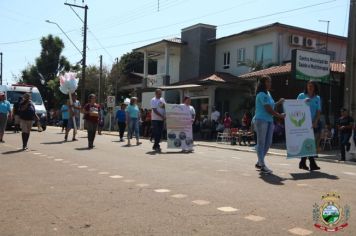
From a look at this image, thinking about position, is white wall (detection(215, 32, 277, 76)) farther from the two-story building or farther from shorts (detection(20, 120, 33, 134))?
shorts (detection(20, 120, 33, 134))

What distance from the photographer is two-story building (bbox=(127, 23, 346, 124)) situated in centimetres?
2859

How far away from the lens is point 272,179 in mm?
8773

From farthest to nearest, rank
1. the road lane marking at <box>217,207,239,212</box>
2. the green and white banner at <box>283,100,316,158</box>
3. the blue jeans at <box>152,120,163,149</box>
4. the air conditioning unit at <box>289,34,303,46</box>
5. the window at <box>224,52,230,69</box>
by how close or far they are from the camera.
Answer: the window at <box>224,52,230,69</box>, the air conditioning unit at <box>289,34,303,46</box>, the blue jeans at <box>152,120,163,149</box>, the green and white banner at <box>283,100,316,158</box>, the road lane marking at <box>217,207,239,212</box>

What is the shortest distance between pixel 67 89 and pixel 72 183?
1323 cm

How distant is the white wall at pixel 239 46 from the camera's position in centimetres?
3041

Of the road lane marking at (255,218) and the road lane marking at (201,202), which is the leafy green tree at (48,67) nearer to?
the road lane marking at (201,202)

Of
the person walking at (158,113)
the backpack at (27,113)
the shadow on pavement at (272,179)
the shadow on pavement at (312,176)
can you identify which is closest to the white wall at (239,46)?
the person walking at (158,113)

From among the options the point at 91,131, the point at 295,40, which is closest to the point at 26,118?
the point at 91,131

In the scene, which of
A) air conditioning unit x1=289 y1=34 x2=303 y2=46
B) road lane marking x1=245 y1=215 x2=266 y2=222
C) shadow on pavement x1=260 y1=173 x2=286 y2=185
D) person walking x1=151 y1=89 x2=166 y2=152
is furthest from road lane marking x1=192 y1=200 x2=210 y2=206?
air conditioning unit x1=289 y1=34 x2=303 y2=46

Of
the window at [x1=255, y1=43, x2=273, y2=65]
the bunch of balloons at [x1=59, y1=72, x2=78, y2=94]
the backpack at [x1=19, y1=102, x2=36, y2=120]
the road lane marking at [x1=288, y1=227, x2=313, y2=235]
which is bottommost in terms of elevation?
the road lane marking at [x1=288, y1=227, x2=313, y2=235]

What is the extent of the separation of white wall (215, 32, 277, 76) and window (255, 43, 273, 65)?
0.24 metres

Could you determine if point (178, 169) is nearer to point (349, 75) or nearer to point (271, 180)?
point (271, 180)

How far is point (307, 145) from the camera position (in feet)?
33.2

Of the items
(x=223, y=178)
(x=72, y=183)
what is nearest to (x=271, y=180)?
(x=223, y=178)
